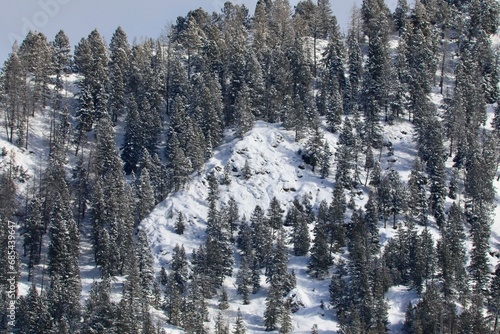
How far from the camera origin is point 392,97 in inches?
4727

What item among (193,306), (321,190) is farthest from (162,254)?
(321,190)

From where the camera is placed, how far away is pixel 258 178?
104 meters

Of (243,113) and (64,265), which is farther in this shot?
(243,113)

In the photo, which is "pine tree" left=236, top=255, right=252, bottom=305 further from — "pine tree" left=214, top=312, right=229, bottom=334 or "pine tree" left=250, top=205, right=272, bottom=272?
"pine tree" left=214, top=312, right=229, bottom=334

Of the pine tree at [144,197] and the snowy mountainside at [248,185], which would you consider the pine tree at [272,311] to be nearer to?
the snowy mountainside at [248,185]

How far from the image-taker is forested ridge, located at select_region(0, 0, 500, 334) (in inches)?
3135

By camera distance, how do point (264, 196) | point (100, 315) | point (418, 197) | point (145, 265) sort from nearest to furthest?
point (100, 315) → point (145, 265) → point (418, 197) → point (264, 196)

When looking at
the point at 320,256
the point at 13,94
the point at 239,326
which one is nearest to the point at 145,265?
the point at 239,326

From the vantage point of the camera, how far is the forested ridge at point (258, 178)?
7962 centimetres

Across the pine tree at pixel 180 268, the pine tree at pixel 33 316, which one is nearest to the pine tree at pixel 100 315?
the pine tree at pixel 33 316

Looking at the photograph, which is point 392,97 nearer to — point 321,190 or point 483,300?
point 321,190

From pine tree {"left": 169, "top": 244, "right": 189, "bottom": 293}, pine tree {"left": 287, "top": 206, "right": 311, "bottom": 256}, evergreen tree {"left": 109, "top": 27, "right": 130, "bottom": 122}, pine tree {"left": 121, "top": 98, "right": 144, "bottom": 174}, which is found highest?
evergreen tree {"left": 109, "top": 27, "right": 130, "bottom": 122}

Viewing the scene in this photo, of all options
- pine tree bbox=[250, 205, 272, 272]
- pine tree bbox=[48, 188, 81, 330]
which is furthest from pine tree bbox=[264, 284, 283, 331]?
pine tree bbox=[48, 188, 81, 330]

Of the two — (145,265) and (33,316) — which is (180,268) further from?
(33,316)
